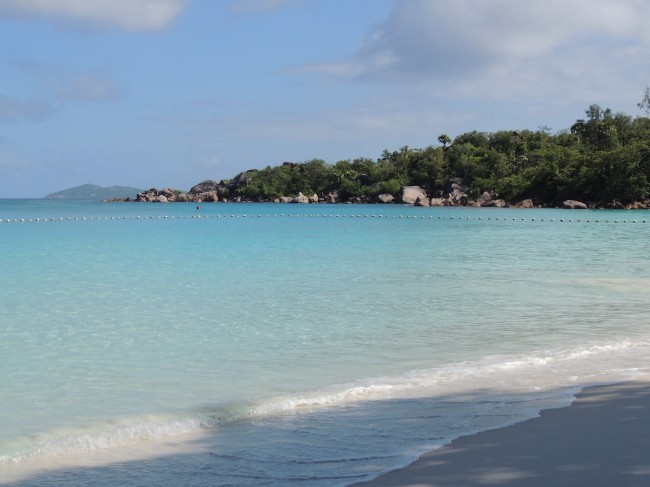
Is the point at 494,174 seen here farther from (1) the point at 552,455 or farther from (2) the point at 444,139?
(1) the point at 552,455

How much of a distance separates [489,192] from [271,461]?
85174 millimetres

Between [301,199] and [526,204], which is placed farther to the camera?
[301,199]

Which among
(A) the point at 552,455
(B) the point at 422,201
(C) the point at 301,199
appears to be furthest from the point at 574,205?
(A) the point at 552,455

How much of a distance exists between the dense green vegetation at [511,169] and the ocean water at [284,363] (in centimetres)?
5653

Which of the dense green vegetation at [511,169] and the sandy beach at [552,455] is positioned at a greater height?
the dense green vegetation at [511,169]

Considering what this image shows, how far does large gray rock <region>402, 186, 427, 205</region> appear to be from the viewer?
307ft

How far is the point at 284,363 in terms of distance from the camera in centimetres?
820

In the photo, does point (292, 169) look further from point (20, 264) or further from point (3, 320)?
point (3, 320)

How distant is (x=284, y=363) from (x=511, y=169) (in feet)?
284

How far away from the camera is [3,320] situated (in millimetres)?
10984

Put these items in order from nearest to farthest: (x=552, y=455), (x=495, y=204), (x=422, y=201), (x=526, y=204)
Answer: (x=552, y=455) → (x=526, y=204) → (x=495, y=204) → (x=422, y=201)

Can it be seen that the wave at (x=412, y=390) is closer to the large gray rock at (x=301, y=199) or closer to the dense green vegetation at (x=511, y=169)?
the dense green vegetation at (x=511, y=169)

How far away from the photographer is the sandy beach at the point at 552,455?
4.28 m

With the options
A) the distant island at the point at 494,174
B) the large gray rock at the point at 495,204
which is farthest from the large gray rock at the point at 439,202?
the large gray rock at the point at 495,204
